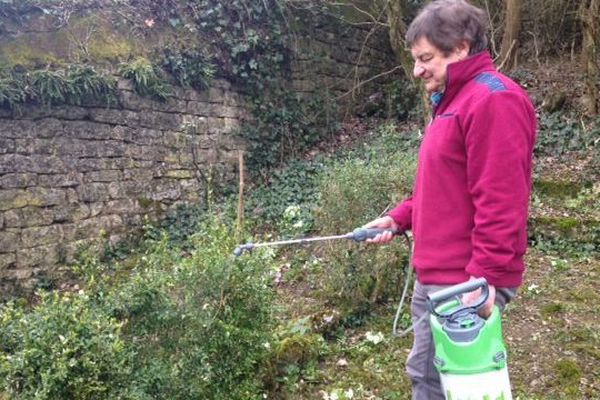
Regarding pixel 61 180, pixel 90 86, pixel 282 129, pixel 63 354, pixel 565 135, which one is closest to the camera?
pixel 63 354

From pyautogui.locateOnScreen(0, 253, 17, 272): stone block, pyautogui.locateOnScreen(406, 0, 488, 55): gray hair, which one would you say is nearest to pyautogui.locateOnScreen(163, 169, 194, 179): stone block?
pyautogui.locateOnScreen(0, 253, 17, 272): stone block

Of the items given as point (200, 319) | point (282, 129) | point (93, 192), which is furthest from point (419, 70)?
point (282, 129)

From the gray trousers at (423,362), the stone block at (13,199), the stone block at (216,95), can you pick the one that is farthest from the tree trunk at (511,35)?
the gray trousers at (423,362)

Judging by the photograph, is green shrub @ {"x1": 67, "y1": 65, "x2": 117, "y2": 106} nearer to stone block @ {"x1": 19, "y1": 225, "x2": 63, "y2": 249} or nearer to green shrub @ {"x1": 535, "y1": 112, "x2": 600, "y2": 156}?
stone block @ {"x1": 19, "y1": 225, "x2": 63, "y2": 249}

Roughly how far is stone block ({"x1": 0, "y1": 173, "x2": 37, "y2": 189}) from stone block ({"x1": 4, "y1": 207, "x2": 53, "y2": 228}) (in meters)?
0.22

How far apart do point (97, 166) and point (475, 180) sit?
5.03m

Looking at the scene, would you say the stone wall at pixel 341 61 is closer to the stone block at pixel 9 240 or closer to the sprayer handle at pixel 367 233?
the stone block at pixel 9 240

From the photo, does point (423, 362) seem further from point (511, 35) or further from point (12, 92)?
point (511, 35)

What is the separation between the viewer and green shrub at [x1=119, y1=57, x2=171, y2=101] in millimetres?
6094

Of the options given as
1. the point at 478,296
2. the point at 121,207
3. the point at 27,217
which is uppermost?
the point at 478,296

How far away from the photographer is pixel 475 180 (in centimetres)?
163

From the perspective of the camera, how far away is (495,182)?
5.14 ft

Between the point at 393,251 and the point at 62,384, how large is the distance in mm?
2355

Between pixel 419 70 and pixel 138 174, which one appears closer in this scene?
pixel 419 70
